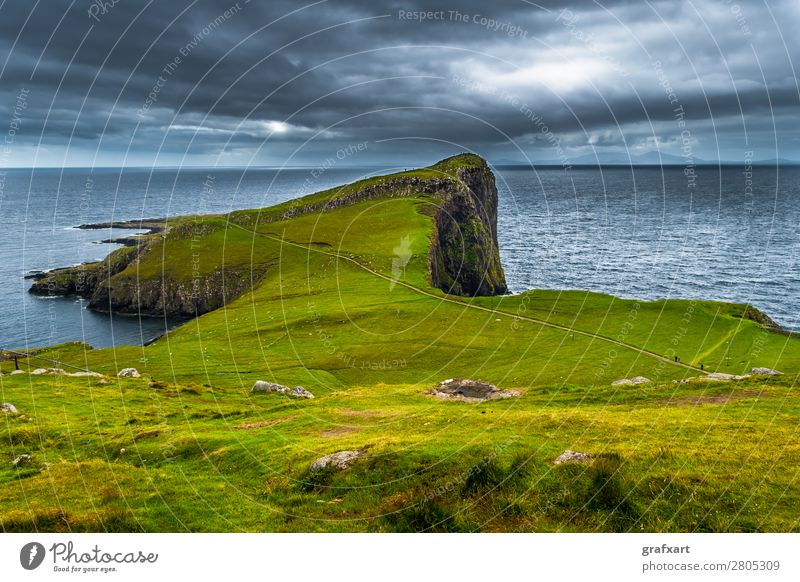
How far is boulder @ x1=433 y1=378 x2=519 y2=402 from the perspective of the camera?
38.9m

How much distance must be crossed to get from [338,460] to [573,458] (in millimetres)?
9585

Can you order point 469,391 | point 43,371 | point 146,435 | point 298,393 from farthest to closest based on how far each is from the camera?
point 43,371 < point 298,393 < point 469,391 < point 146,435

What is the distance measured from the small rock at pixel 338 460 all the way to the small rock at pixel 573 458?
8.04 meters

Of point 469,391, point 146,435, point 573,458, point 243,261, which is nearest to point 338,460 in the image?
point 573,458

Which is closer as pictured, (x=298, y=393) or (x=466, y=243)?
(x=298, y=393)

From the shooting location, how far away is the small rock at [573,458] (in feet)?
70.4

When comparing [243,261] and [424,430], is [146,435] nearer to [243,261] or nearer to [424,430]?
[424,430]

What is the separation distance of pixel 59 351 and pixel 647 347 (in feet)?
250

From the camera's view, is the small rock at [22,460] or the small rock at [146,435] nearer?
the small rock at [22,460]

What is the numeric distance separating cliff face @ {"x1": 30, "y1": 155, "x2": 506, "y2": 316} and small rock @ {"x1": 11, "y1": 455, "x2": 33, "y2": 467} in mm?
84700

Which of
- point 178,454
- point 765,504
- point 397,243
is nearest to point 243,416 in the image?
point 178,454

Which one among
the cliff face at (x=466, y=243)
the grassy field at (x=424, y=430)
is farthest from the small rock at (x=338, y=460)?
the cliff face at (x=466, y=243)

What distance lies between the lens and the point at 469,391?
40312mm

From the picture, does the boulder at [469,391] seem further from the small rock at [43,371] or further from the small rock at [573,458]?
the small rock at [43,371]
